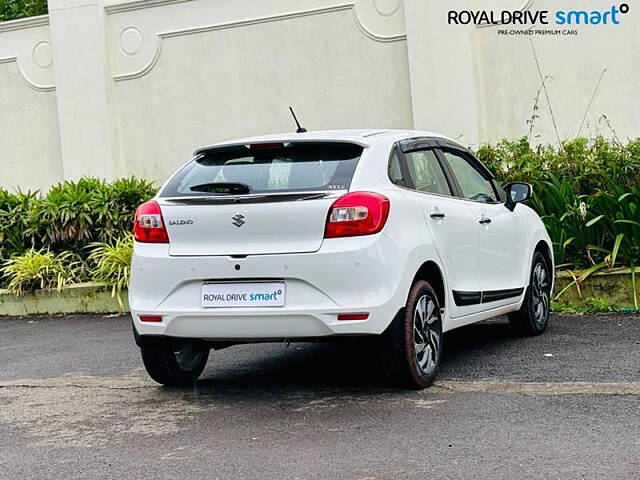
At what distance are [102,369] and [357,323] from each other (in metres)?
2.87

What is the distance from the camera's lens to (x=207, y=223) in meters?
6.57

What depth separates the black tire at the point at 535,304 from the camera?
870cm

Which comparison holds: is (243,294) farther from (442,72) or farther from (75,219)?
(442,72)

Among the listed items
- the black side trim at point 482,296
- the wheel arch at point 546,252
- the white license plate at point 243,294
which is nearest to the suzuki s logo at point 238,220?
the white license plate at point 243,294

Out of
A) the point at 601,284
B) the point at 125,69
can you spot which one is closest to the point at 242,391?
the point at 601,284

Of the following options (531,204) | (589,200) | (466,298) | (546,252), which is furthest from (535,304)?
(531,204)

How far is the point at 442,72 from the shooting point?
47.8 feet

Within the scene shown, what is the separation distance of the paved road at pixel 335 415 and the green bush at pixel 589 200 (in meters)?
1.64

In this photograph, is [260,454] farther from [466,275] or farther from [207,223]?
[466,275]

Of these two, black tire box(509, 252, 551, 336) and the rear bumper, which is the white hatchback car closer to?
the rear bumper

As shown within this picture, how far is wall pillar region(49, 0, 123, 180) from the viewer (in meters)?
17.0

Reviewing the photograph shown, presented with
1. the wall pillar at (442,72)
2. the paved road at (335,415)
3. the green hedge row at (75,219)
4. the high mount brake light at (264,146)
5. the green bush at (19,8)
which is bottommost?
the paved road at (335,415)

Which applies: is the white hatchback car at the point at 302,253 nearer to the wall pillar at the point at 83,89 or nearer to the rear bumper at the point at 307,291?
the rear bumper at the point at 307,291

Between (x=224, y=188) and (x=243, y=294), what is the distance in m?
0.68
